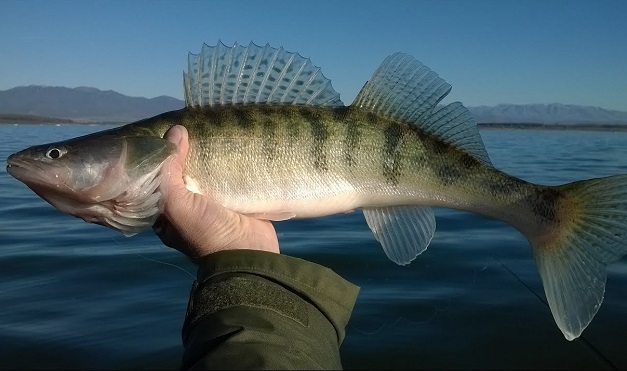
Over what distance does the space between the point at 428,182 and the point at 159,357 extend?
2884mm

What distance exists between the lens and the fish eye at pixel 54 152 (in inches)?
146

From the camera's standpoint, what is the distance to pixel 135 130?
383cm

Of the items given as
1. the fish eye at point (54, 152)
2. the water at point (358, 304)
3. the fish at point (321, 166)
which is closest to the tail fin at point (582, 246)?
the fish at point (321, 166)

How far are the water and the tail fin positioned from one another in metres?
2.02

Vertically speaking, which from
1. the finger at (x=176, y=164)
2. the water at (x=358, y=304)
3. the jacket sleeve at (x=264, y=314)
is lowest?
the water at (x=358, y=304)

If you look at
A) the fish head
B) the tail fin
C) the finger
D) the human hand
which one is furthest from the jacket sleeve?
the tail fin

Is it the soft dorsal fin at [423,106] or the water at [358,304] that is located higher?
the soft dorsal fin at [423,106]

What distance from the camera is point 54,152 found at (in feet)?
12.2

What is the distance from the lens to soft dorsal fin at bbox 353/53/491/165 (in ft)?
12.8

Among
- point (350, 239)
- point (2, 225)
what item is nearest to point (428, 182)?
point (350, 239)

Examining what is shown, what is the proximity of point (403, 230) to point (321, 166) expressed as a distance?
2.28ft

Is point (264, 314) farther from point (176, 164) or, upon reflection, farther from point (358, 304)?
point (358, 304)

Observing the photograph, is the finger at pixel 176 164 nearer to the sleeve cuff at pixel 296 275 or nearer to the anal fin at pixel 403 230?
the sleeve cuff at pixel 296 275

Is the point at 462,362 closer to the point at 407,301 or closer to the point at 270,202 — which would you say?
the point at 407,301
